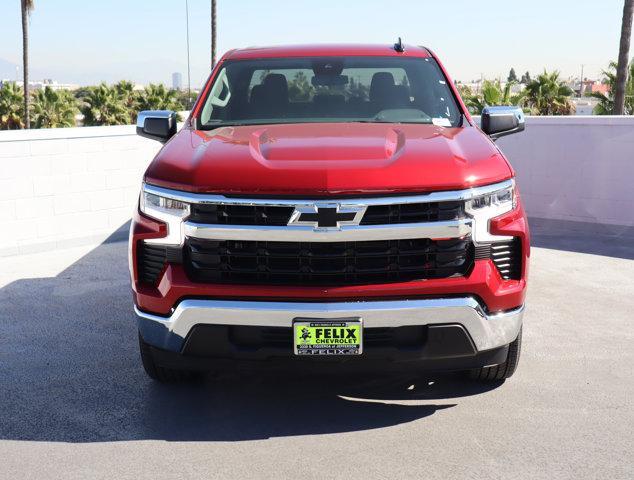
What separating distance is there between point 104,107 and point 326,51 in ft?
162

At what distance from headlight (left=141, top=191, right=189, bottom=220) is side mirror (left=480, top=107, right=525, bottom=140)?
2280 millimetres

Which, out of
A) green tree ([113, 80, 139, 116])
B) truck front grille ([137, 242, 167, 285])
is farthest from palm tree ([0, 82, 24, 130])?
truck front grille ([137, 242, 167, 285])

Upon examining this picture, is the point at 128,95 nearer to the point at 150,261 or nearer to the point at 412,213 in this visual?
the point at 150,261

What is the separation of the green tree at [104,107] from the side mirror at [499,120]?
4919 cm

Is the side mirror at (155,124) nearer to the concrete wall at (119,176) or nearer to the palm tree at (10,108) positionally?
the concrete wall at (119,176)

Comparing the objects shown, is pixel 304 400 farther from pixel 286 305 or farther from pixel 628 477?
pixel 628 477

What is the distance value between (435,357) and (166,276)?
1.28 m

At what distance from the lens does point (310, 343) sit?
3.61 m

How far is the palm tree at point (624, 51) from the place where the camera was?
20.4 meters

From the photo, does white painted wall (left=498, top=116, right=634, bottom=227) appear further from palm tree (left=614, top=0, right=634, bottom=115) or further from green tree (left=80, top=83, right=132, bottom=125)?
green tree (left=80, top=83, right=132, bottom=125)

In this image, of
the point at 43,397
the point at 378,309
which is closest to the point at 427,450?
the point at 378,309

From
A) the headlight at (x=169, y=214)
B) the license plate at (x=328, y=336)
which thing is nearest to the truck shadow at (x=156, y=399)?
the license plate at (x=328, y=336)

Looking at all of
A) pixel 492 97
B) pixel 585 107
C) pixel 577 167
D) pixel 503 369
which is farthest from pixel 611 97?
pixel 585 107

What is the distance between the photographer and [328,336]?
360cm
